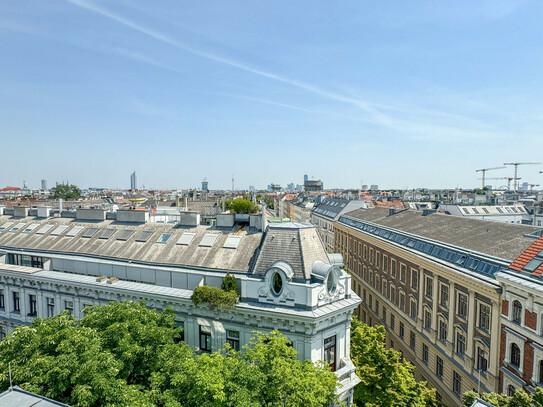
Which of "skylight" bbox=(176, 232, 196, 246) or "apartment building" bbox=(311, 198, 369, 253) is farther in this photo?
"apartment building" bbox=(311, 198, 369, 253)

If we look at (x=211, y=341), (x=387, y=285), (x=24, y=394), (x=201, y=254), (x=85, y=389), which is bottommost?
(x=387, y=285)

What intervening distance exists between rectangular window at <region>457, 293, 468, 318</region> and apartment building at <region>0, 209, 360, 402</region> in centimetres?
1561

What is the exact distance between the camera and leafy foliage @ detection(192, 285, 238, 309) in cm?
2367

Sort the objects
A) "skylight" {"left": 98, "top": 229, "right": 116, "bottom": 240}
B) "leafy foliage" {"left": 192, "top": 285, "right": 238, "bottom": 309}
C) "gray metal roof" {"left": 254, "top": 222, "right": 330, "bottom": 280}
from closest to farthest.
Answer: "leafy foliage" {"left": 192, "top": 285, "right": 238, "bottom": 309} < "gray metal roof" {"left": 254, "top": 222, "right": 330, "bottom": 280} < "skylight" {"left": 98, "top": 229, "right": 116, "bottom": 240}

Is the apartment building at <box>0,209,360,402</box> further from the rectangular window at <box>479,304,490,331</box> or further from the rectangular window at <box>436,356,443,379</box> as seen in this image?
the rectangular window at <box>436,356,443,379</box>

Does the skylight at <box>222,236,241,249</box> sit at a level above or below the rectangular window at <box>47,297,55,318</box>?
above

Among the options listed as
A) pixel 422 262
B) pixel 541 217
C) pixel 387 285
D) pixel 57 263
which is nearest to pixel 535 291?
pixel 422 262

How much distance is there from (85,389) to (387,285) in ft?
148

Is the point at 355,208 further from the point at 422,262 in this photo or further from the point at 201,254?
the point at 201,254

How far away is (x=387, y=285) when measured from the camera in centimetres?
5281

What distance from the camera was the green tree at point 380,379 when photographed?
27.7 m

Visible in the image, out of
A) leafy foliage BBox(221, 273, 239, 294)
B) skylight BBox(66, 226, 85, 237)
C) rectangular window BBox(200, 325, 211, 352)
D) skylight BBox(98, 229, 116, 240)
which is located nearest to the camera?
leafy foliage BBox(221, 273, 239, 294)

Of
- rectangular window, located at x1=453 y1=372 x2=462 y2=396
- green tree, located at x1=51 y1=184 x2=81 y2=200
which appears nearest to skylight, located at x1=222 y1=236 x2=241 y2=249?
rectangular window, located at x1=453 y1=372 x2=462 y2=396

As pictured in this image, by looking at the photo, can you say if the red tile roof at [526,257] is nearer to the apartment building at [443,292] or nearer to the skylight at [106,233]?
the apartment building at [443,292]
